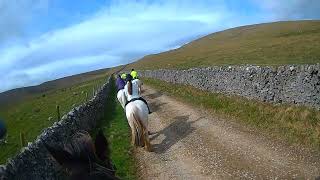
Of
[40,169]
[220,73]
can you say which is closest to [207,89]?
[220,73]

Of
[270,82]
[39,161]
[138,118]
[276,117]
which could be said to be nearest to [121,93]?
[138,118]

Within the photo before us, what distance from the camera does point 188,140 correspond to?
46.1ft

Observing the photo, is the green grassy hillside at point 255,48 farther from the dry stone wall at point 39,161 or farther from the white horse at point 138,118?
the dry stone wall at point 39,161

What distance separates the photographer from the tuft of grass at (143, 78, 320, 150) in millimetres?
12352

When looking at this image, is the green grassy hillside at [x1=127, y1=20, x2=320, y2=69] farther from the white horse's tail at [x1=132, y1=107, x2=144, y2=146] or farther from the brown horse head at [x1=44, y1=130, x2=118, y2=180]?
the brown horse head at [x1=44, y1=130, x2=118, y2=180]

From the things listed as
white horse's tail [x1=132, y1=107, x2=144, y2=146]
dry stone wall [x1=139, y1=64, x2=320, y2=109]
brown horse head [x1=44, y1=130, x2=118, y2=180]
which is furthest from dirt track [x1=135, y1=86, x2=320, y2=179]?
brown horse head [x1=44, y1=130, x2=118, y2=180]

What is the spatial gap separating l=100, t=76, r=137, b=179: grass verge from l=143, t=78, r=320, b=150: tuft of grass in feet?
13.3

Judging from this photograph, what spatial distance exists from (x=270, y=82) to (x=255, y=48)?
2273 inches

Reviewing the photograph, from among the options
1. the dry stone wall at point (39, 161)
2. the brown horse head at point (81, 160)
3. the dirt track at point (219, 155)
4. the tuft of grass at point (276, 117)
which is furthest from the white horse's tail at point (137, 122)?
the brown horse head at point (81, 160)

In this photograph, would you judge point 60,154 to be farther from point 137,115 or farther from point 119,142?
point 119,142

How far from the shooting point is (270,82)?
17.7 m

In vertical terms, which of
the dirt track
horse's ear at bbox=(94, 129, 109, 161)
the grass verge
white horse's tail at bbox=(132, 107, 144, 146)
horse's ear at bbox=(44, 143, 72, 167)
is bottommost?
the dirt track

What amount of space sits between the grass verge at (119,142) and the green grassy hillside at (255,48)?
2452 centimetres

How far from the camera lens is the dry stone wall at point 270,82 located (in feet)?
48.1
